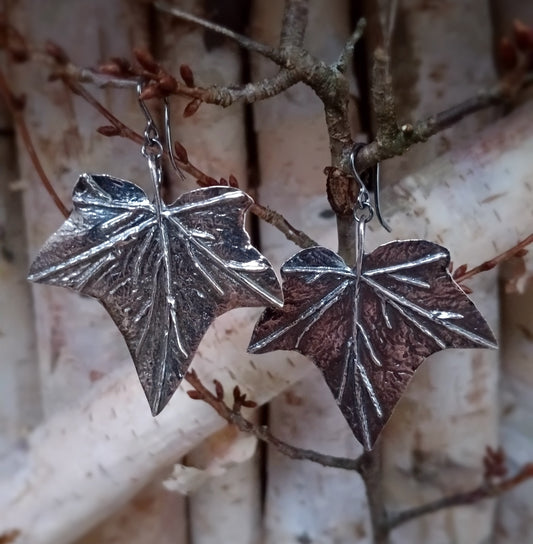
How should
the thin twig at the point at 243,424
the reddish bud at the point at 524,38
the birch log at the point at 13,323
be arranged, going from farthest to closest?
1. the birch log at the point at 13,323
2. the thin twig at the point at 243,424
3. the reddish bud at the point at 524,38

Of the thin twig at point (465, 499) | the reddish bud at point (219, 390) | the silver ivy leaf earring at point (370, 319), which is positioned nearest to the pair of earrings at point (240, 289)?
the silver ivy leaf earring at point (370, 319)

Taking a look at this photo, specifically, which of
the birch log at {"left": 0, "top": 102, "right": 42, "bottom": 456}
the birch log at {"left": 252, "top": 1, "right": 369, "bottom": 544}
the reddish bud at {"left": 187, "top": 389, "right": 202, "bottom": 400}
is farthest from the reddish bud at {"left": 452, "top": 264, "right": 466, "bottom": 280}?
the birch log at {"left": 0, "top": 102, "right": 42, "bottom": 456}

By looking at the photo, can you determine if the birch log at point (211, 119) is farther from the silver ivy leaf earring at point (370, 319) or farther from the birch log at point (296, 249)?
the silver ivy leaf earring at point (370, 319)

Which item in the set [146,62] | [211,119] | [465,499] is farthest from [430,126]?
[465,499]

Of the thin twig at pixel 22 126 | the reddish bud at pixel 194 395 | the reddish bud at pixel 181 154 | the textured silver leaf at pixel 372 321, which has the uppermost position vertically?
the thin twig at pixel 22 126

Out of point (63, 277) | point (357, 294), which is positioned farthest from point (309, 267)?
point (63, 277)

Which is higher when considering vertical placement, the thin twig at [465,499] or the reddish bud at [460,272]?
the reddish bud at [460,272]
